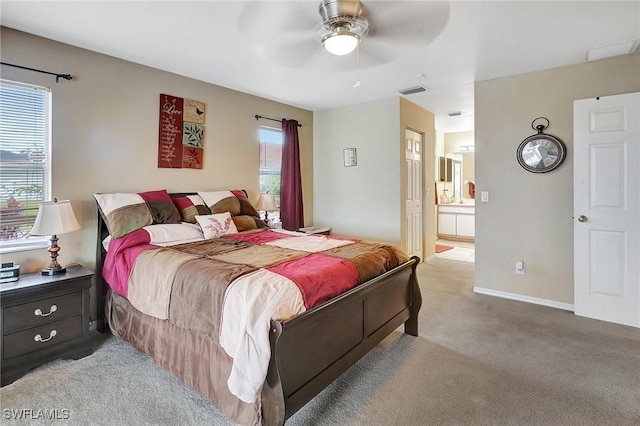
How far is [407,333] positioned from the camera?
2.82 meters

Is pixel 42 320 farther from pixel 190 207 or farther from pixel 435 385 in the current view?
pixel 435 385

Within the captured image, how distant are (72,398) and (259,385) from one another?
1.36m

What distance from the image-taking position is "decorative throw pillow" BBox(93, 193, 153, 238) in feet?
8.87

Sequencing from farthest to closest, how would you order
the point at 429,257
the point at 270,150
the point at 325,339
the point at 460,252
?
the point at 460,252 < the point at 429,257 < the point at 270,150 < the point at 325,339

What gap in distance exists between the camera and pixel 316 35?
101 inches

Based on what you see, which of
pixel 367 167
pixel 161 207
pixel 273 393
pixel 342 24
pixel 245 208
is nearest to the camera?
pixel 273 393

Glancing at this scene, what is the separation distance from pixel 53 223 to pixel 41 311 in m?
0.61

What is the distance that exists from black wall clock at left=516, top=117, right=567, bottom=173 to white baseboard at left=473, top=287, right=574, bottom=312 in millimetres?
1388

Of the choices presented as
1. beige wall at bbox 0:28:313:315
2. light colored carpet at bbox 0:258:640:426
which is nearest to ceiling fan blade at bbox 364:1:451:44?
beige wall at bbox 0:28:313:315

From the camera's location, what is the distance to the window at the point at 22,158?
2504mm

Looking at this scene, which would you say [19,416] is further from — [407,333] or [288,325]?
[407,333]

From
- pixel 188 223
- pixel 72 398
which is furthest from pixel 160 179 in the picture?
pixel 72 398

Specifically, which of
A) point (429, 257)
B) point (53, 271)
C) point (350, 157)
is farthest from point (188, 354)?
point (429, 257)

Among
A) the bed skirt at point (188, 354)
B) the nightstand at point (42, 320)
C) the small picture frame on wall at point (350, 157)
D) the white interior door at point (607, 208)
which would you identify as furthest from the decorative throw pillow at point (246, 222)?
the white interior door at point (607, 208)
